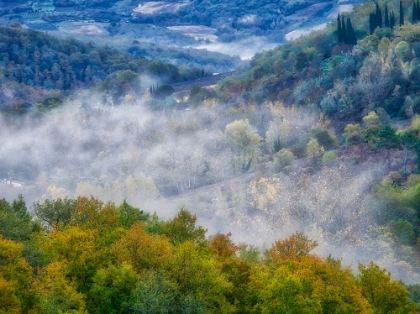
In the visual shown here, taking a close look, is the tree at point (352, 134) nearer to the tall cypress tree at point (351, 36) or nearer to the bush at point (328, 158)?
the bush at point (328, 158)

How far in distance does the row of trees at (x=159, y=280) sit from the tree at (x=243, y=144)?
60.4 m

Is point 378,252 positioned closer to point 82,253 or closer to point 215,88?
point 82,253

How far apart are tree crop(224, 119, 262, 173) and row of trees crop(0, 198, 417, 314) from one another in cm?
6035

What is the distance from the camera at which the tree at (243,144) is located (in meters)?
120

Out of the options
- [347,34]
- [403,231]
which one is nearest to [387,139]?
[403,231]

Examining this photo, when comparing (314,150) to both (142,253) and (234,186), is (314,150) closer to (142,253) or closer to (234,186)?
(234,186)

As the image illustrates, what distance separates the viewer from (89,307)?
165 feet

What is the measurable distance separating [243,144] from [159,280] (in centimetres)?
7301

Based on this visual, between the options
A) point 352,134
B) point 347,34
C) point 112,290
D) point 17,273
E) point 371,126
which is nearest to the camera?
point 17,273

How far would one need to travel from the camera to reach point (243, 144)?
121812 millimetres

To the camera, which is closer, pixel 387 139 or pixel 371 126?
pixel 387 139

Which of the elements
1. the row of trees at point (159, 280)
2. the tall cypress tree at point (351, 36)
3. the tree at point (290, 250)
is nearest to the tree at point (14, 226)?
the row of trees at point (159, 280)

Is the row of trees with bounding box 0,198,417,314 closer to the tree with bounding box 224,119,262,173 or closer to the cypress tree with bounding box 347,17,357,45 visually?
the tree with bounding box 224,119,262,173

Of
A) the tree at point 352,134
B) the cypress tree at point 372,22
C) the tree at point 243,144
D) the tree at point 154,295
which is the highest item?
the tree at point 154,295
